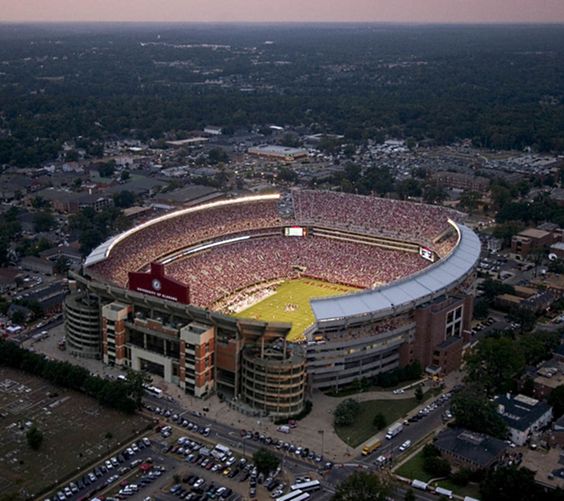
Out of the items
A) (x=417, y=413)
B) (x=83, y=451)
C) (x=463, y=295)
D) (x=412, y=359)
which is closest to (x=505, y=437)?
(x=417, y=413)

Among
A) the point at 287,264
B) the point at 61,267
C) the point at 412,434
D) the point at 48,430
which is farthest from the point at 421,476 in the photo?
the point at 61,267

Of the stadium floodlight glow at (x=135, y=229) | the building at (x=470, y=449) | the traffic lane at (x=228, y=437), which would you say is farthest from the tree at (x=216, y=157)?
the building at (x=470, y=449)

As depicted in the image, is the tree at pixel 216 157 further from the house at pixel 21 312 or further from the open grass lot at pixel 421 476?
the open grass lot at pixel 421 476

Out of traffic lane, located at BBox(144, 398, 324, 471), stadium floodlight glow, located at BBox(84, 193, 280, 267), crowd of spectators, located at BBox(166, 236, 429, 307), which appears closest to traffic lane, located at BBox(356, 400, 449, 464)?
traffic lane, located at BBox(144, 398, 324, 471)

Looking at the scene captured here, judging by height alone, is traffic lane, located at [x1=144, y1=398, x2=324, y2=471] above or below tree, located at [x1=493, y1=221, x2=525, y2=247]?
below

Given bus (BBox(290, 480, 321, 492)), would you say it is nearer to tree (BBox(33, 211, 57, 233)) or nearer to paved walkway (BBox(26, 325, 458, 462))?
paved walkway (BBox(26, 325, 458, 462))
